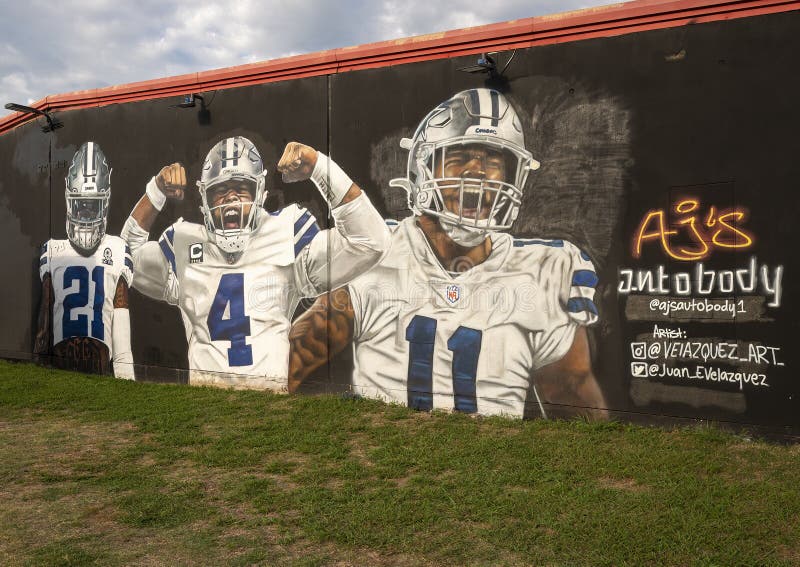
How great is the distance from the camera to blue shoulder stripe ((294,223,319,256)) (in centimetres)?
996

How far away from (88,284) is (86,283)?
0.05 m

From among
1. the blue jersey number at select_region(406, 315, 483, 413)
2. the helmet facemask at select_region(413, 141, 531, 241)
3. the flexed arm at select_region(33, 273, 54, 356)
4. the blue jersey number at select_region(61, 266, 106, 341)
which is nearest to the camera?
the helmet facemask at select_region(413, 141, 531, 241)

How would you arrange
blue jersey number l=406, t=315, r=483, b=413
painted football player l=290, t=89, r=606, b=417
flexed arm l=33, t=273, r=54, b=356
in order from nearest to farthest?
painted football player l=290, t=89, r=606, b=417 → blue jersey number l=406, t=315, r=483, b=413 → flexed arm l=33, t=273, r=54, b=356

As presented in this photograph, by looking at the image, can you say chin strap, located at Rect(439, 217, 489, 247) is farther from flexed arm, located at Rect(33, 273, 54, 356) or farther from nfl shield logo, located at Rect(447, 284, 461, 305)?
flexed arm, located at Rect(33, 273, 54, 356)

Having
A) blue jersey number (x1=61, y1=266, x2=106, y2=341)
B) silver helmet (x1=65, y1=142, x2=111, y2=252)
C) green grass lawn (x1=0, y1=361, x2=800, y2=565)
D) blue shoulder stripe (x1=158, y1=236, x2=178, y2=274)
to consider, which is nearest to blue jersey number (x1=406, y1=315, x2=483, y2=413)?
green grass lawn (x1=0, y1=361, x2=800, y2=565)

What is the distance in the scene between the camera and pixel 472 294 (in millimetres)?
8711

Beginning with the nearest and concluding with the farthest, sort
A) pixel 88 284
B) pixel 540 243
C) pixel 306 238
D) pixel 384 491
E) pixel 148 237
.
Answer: pixel 384 491 → pixel 540 243 → pixel 306 238 → pixel 148 237 → pixel 88 284

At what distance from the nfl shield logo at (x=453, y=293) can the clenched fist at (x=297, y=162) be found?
2.77m

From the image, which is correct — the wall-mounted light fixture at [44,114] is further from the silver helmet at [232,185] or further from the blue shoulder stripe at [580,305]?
the blue shoulder stripe at [580,305]

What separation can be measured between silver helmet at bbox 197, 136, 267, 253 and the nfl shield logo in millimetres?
3392

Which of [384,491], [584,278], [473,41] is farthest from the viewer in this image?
[473,41]

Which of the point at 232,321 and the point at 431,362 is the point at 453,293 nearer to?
the point at 431,362

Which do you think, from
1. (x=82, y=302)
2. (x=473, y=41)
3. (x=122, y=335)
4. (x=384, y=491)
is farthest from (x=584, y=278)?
(x=82, y=302)

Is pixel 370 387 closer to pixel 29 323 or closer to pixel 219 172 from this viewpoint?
pixel 219 172
